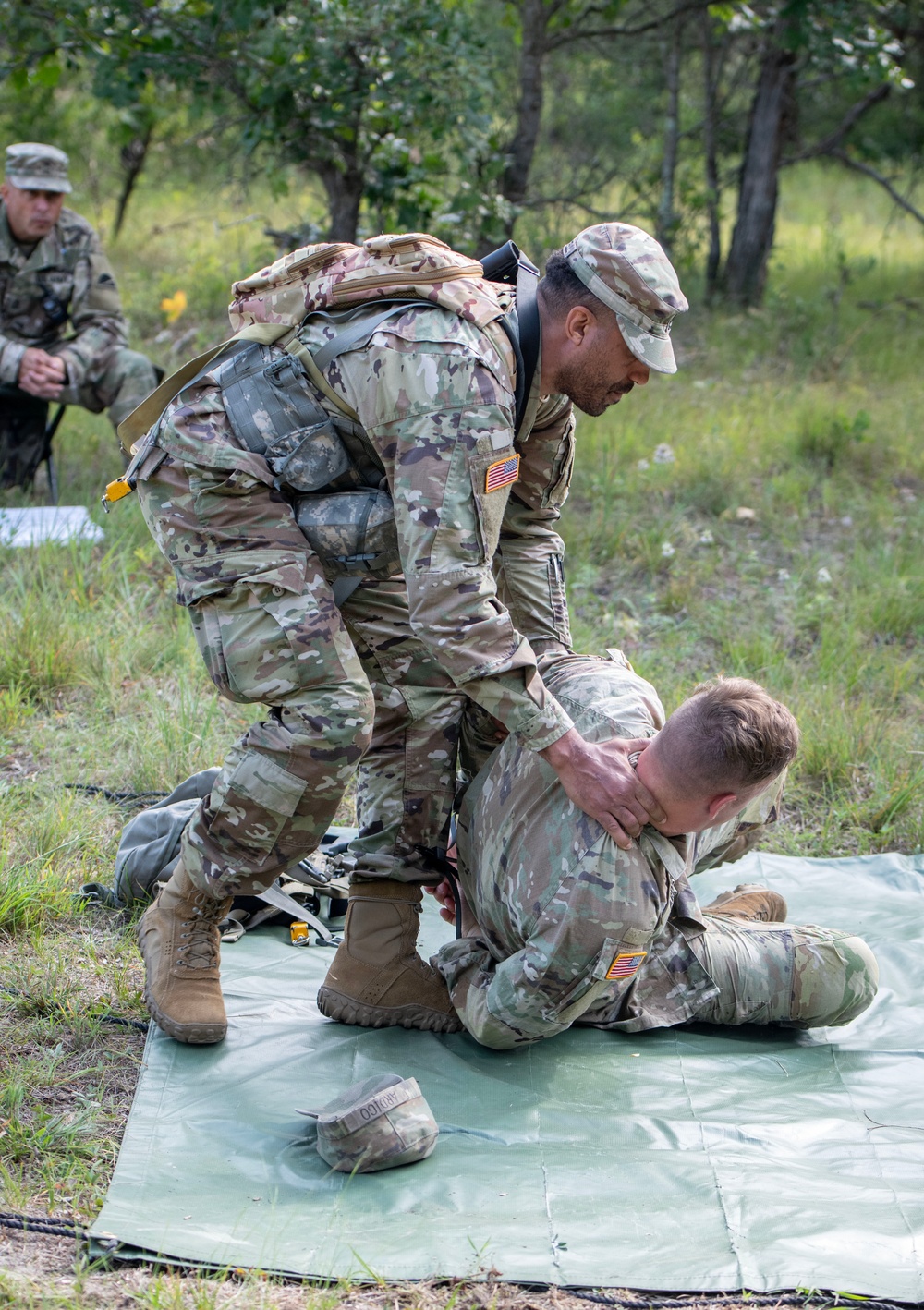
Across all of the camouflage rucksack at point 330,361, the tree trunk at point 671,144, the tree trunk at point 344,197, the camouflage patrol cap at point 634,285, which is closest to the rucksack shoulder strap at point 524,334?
the camouflage rucksack at point 330,361

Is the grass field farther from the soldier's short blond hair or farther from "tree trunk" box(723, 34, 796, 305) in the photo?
the soldier's short blond hair

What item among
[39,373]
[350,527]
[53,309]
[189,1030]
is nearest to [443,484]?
[350,527]

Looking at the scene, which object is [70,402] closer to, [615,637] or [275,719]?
[615,637]

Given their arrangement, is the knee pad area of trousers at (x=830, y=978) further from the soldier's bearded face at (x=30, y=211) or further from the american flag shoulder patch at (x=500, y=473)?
the soldier's bearded face at (x=30, y=211)

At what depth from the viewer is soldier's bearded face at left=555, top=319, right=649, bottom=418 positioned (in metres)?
2.66

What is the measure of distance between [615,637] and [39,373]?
9.75 ft

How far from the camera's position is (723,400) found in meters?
7.27

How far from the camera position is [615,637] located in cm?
509

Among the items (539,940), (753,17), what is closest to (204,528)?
(539,940)

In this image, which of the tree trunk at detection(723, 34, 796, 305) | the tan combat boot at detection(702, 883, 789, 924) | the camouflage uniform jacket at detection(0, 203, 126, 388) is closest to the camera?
the tan combat boot at detection(702, 883, 789, 924)

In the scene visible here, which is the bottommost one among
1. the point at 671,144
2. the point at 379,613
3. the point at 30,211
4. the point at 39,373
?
the point at 39,373

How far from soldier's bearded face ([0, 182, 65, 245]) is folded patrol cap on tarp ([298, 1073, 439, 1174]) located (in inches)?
→ 197

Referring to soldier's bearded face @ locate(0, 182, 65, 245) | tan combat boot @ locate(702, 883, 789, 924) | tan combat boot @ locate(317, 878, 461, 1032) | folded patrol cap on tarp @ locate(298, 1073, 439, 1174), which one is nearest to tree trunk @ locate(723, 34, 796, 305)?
soldier's bearded face @ locate(0, 182, 65, 245)

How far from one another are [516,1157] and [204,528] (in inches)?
56.0
